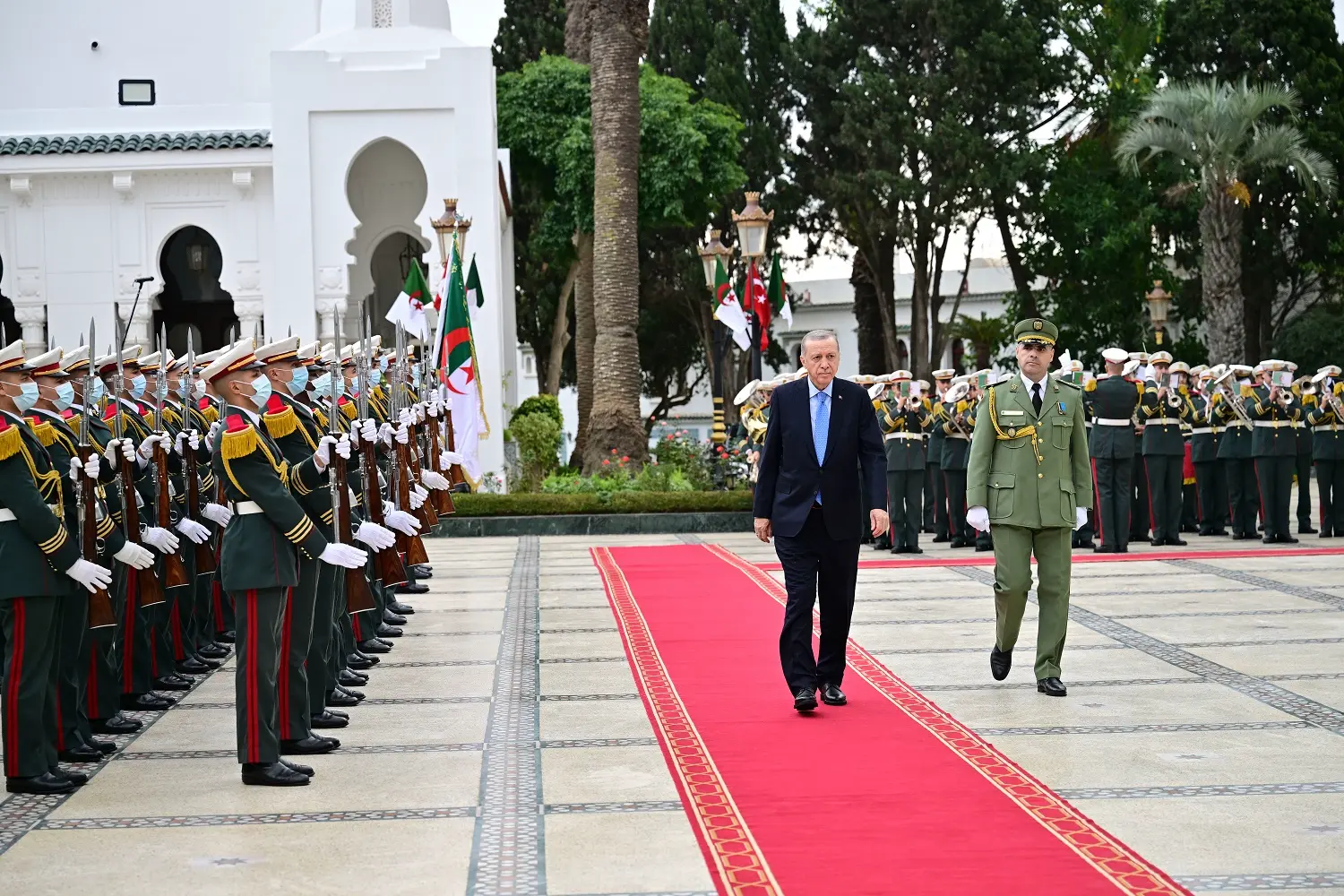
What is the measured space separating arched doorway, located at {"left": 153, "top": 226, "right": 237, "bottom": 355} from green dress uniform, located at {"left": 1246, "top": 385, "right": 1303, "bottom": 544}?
16.7 meters

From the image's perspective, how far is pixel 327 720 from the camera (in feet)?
26.9

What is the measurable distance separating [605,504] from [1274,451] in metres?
8.82

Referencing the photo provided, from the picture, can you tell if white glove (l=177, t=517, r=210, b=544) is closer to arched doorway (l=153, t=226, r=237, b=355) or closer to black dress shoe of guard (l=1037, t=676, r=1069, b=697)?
black dress shoe of guard (l=1037, t=676, r=1069, b=697)

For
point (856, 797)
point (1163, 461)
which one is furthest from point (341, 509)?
point (1163, 461)

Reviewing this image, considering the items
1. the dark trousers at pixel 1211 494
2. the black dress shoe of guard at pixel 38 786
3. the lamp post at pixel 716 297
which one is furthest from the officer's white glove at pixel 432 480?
the lamp post at pixel 716 297

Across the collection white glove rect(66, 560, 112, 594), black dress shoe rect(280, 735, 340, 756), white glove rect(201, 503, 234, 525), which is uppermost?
white glove rect(201, 503, 234, 525)

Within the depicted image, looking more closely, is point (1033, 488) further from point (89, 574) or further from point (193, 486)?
point (193, 486)

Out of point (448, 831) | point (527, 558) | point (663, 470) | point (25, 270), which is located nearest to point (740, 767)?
point (448, 831)

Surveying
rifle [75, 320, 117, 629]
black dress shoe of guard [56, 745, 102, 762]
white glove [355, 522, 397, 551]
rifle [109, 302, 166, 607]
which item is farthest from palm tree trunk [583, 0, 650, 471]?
black dress shoe of guard [56, 745, 102, 762]

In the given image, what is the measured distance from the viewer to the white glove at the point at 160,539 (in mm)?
8508

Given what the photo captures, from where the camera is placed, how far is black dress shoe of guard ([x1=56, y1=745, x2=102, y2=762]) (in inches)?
294

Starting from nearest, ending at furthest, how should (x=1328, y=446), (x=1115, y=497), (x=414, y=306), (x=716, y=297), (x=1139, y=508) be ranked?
1. (x=1115, y=497)
2. (x=1328, y=446)
3. (x=1139, y=508)
4. (x=414, y=306)
5. (x=716, y=297)

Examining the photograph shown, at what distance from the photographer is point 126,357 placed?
1023 cm

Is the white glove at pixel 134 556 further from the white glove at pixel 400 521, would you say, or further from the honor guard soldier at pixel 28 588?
the white glove at pixel 400 521
